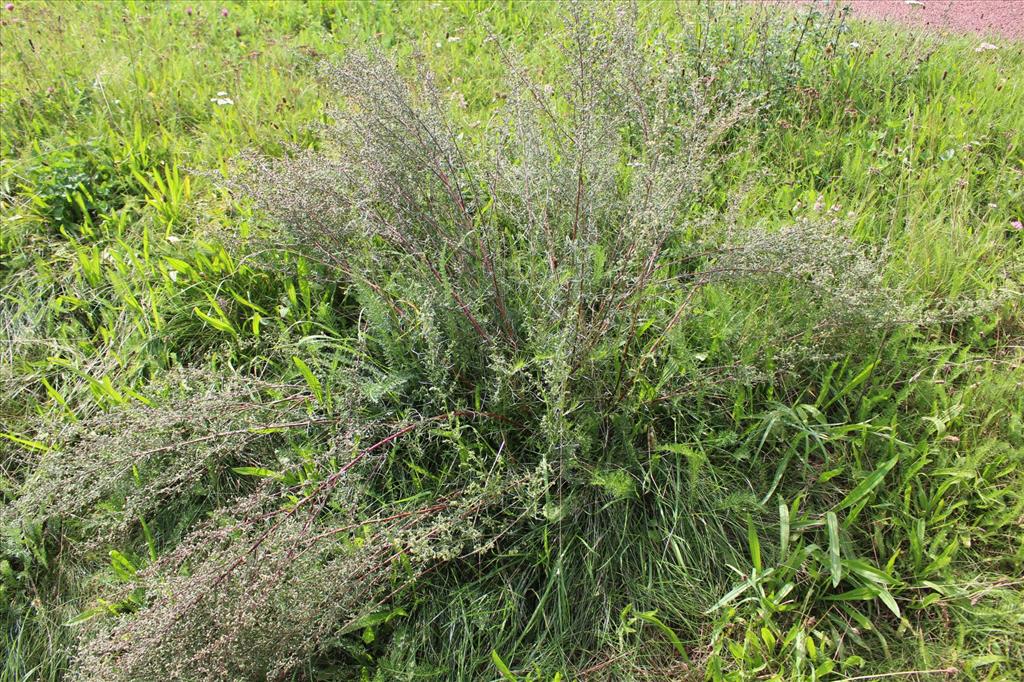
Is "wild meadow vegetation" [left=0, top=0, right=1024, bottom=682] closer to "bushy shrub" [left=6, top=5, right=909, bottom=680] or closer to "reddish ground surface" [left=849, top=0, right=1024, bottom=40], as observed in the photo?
"bushy shrub" [left=6, top=5, right=909, bottom=680]

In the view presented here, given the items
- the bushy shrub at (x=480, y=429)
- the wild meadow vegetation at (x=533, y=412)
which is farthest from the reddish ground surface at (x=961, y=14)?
the bushy shrub at (x=480, y=429)

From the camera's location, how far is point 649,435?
2416mm

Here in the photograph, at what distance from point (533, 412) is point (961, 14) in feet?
12.3

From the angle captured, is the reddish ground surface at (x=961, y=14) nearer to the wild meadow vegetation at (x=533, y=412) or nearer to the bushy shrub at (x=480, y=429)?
the wild meadow vegetation at (x=533, y=412)

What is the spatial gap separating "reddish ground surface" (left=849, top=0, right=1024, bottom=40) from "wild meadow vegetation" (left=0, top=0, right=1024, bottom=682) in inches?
46.3

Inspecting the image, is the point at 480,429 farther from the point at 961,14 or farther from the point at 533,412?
the point at 961,14

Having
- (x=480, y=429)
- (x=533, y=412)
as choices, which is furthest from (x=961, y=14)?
(x=480, y=429)

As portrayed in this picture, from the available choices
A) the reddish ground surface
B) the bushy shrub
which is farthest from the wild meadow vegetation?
the reddish ground surface

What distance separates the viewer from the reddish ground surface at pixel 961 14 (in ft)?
13.6

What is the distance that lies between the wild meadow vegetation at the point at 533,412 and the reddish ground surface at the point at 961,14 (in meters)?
1.18

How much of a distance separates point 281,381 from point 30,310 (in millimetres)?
1282

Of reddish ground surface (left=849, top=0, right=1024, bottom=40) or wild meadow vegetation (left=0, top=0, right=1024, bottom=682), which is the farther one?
reddish ground surface (left=849, top=0, right=1024, bottom=40)

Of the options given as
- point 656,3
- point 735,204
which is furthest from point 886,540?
point 656,3

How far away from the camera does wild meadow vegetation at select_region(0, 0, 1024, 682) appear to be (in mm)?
2129
